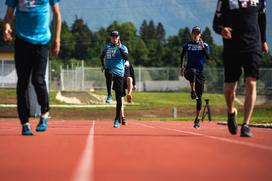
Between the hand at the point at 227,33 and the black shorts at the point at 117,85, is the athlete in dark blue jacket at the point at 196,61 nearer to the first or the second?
the black shorts at the point at 117,85

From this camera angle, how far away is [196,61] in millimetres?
14070

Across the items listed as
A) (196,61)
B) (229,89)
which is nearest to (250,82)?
(229,89)

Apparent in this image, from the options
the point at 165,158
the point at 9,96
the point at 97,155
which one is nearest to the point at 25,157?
the point at 97,155

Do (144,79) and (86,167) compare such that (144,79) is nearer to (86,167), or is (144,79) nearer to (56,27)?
(56,27)

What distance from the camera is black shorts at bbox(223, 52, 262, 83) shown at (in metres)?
8.50

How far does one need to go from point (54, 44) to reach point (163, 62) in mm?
135100

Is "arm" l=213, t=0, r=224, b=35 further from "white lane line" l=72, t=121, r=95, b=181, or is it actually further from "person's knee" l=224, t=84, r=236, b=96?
"white lane line" l=72, t=121, r=95, b=181

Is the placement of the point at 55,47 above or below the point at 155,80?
above

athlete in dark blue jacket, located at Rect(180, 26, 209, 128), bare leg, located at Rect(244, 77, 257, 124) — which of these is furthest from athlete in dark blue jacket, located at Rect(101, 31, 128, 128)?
bare leg, located at Rect(244, 77, 257, 124)

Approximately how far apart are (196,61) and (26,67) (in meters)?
6.10

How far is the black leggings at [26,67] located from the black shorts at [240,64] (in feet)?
8.42

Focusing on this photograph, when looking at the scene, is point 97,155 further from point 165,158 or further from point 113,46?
point 113,46

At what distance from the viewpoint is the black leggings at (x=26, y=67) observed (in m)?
8.63

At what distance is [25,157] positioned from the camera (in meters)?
5.42
